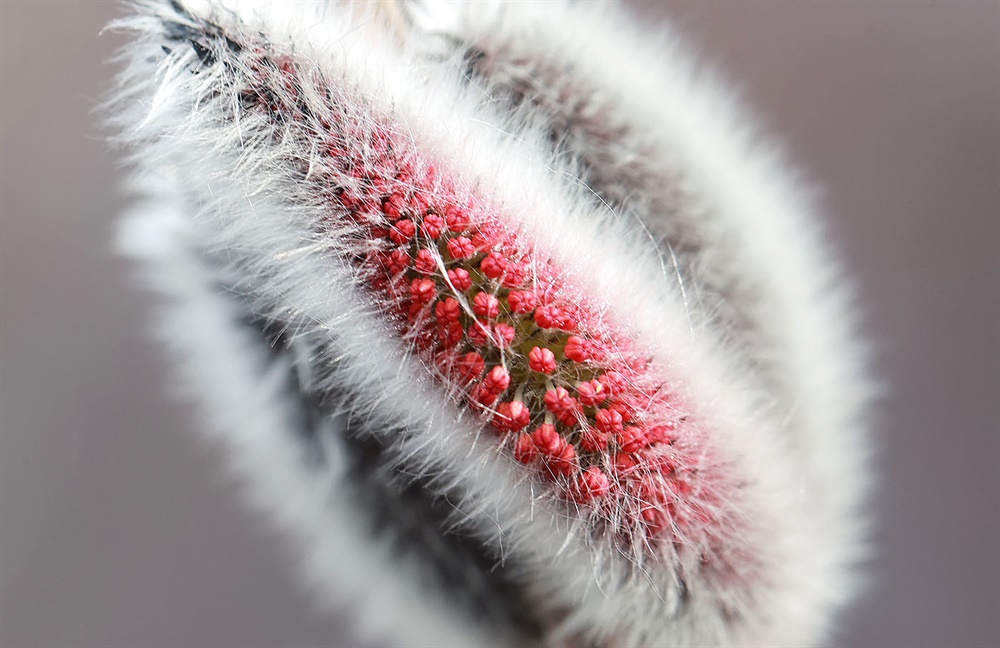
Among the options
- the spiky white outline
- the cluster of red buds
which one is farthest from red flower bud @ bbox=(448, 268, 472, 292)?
the spiky white outline

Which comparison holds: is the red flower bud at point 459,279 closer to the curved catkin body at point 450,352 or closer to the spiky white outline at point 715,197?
the curved catkin body at point 450,352

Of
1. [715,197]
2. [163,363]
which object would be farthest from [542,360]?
[163,363]

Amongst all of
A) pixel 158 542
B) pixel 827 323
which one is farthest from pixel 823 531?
pixel 158 542

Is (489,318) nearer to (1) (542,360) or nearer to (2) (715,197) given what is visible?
(1) (542,360)

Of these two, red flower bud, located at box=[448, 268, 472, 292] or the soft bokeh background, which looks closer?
red flower bud, located at box=[448, 268, 472, 292]

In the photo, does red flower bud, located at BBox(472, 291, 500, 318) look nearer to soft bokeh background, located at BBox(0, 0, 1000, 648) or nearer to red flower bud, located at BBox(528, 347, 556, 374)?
red flower bud, located at BBox(528, 347, 556, 374)
